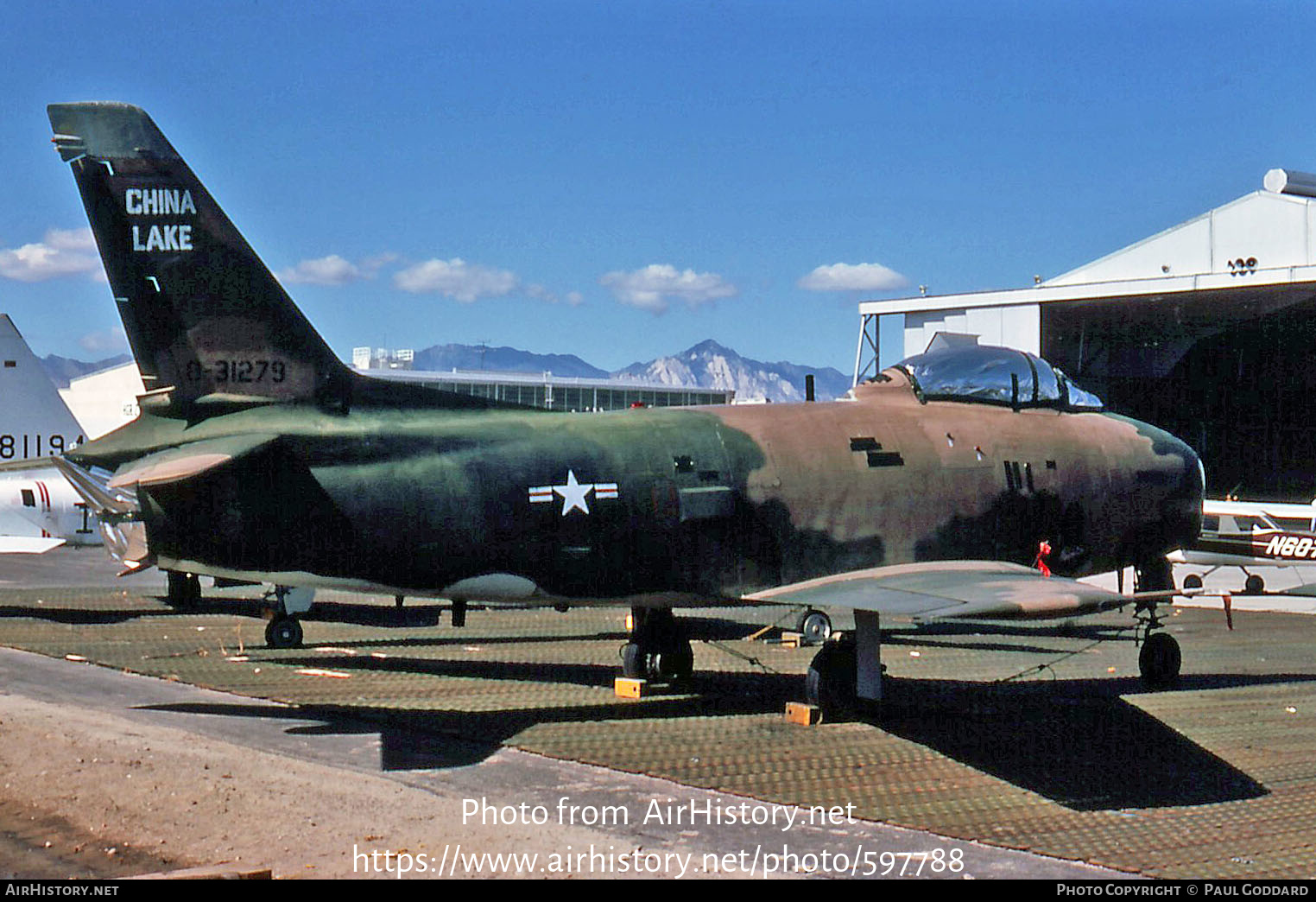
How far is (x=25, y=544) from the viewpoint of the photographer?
27047 mm

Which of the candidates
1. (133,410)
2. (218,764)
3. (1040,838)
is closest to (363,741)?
(218,764)

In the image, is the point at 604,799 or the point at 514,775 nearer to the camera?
the point at 604,799

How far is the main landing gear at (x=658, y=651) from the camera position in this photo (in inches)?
602

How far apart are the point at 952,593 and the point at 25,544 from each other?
73.6 ft

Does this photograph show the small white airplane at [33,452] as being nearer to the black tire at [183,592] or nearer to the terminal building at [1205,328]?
the black tire at [183,592]

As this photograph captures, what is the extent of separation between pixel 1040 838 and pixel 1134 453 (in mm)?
7388

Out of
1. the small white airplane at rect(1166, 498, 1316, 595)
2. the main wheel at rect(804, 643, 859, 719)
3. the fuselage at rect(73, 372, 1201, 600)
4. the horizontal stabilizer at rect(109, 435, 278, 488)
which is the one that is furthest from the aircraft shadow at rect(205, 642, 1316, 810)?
the small white airplane at rect(1166, 498, 1316, 595)

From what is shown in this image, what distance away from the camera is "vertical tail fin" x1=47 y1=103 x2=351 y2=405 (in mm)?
12055

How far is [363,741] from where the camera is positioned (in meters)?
12.2

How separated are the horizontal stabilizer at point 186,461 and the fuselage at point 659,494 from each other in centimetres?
11

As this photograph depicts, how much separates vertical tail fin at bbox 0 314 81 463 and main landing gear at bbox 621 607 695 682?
A: 18.6 m

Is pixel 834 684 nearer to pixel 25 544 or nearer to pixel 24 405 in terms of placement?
pixel 25 544

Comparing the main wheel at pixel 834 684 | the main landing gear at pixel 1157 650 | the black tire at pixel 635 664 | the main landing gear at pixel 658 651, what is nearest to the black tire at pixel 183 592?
the black tire at pixel 635 664

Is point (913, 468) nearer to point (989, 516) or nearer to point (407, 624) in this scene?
point (989, 516)
